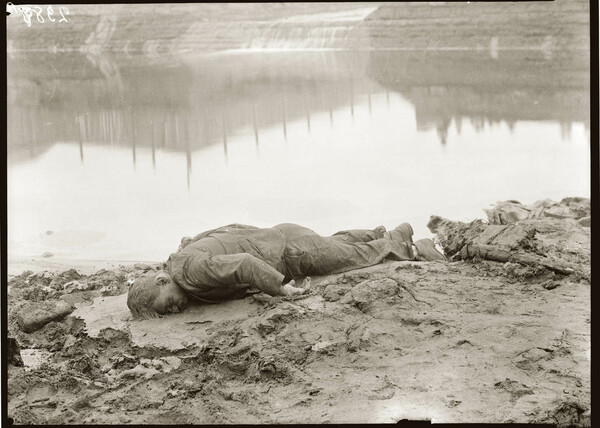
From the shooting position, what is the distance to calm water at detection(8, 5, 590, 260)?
9.97 m

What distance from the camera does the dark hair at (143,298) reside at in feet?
23.0

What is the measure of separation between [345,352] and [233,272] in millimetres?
1199

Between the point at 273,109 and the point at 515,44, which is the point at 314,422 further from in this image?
the point at 515,44

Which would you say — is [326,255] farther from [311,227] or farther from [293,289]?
[311,227]

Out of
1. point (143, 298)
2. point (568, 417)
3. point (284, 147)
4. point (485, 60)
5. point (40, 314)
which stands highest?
point (485, 60)

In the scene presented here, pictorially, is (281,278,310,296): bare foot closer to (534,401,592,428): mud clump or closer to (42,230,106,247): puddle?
(534,401,592,428): mud clump

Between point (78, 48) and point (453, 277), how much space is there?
16764mm

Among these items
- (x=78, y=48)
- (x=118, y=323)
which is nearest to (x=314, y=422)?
(x=118, y=323)

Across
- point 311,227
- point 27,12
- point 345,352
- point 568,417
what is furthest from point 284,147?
point 568,417

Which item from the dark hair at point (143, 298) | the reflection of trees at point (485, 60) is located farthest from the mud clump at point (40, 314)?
the reflection of trees at point (485, 60)

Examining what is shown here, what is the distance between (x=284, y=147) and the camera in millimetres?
12102

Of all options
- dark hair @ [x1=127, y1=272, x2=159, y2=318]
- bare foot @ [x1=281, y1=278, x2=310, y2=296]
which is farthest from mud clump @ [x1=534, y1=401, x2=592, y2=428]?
dark hair @ [x1=127, y1=272, x2=159, y2=318]

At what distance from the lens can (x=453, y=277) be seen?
7375 millimetres

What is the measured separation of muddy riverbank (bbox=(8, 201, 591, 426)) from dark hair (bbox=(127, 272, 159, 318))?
101 millimetres
